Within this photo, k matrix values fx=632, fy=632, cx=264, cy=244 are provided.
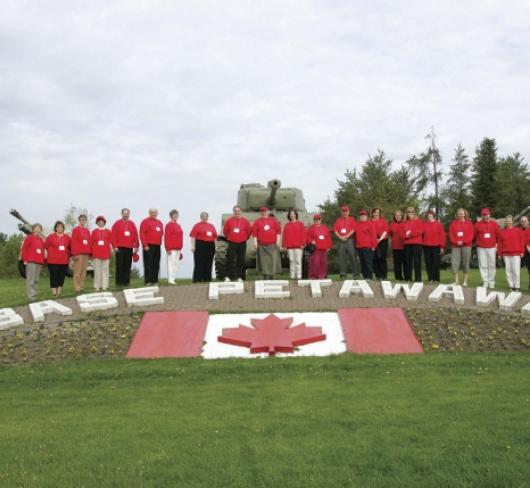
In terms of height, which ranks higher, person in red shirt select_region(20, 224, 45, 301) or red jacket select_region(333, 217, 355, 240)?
red jacket select_region(333, 217, 355, 240)

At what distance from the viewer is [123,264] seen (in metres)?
16.0

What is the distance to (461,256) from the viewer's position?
15.9 metres

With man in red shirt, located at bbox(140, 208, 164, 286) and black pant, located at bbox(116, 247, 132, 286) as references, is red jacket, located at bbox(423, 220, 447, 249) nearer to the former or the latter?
man in red shirt, located at bbox(140, 208, 164, 286)

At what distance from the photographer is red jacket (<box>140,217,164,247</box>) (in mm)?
15648

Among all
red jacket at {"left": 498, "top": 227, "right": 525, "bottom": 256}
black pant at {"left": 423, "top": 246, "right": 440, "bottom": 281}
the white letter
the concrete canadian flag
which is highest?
red jacket at {"left": 498, "top": 227, "right": 525, "bottom": 256}

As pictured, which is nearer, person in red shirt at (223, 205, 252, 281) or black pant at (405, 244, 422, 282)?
person in red shirt at (223, 205, 252, 281)

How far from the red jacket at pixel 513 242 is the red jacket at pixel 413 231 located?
1997mm

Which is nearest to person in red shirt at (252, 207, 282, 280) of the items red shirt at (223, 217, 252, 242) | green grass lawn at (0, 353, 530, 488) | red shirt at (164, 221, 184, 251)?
red shirt at (223, 217, 252, 242)

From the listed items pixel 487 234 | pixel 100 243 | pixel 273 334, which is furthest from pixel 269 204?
pixel 273 334

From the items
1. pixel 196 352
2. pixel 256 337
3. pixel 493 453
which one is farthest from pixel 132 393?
pixel 493 453

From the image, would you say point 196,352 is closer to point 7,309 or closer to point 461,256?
point 7,309

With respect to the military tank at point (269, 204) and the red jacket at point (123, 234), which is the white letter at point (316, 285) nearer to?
the red jacket at point (123, 234)

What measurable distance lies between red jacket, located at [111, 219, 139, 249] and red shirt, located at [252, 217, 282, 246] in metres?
3.03

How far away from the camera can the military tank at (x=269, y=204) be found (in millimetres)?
19328
